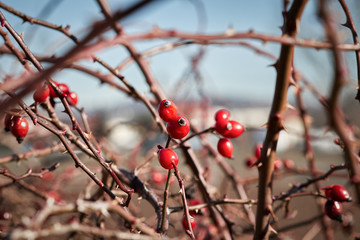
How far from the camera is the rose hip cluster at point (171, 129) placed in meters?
0.96

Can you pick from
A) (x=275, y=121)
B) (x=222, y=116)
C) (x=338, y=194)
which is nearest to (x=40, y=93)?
(x=222, y=116)

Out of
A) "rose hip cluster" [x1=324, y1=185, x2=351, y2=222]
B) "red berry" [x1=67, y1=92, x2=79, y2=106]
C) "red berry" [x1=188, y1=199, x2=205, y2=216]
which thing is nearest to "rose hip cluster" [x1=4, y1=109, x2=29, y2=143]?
"red berry" [x1=67, y1=92, x2=79, y2=106]

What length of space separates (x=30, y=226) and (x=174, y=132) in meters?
0.61

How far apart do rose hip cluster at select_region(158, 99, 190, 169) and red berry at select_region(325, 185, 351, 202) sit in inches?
24.5

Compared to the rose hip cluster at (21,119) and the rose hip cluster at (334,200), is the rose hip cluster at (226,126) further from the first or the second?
the rose hip cluster at (21,119)

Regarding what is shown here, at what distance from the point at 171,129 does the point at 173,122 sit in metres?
0.03

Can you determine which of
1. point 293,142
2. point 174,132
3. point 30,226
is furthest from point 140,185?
point 293,142

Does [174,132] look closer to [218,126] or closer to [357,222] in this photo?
[218,126]

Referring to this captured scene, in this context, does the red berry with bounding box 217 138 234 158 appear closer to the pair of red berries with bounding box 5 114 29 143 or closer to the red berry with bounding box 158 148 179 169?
the red berry with bounding box 158 148 179 169

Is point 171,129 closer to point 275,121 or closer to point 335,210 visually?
point 275,121

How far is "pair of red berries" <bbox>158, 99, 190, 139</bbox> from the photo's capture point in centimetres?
102

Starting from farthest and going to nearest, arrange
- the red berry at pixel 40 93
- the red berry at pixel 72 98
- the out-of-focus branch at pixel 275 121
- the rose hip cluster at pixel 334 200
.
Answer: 1. the red berry at pixel 72 98
2. the rose hip cluster at pixel 334 200
3. the red berry at pixel 40 93
4. the out-of-focus branch at pixel 275 121

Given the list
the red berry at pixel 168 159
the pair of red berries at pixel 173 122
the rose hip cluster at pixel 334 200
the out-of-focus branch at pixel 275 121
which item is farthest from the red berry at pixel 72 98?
the rose hip cluster at pixel 334 200

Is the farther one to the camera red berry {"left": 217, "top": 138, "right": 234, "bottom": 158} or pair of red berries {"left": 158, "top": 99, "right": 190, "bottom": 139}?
red berry {"left": 217, "top": 138, "right": 234, "bottom": 158}
